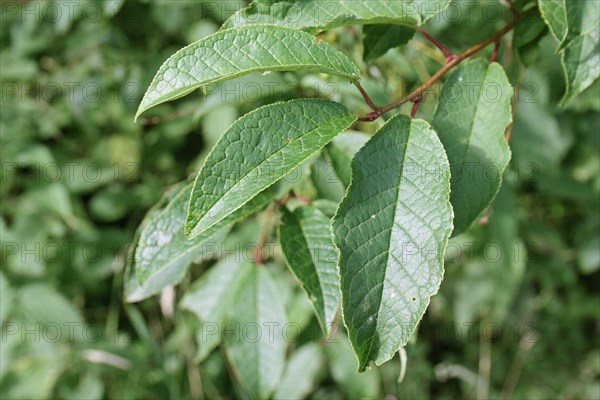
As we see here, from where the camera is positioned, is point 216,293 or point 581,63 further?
point 216,293

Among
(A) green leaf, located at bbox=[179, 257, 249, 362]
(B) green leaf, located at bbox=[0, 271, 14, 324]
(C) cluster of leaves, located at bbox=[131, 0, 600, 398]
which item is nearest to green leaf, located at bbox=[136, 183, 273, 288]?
(C) cluster of leaves, located at bbox=[131, 0, 600, 398]

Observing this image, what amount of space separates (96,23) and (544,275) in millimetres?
2117

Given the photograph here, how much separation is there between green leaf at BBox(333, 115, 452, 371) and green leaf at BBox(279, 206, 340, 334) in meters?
0.18

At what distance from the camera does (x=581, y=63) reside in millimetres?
945

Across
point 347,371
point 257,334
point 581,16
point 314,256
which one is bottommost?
point 347,371

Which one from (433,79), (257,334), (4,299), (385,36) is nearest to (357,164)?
(433,79)

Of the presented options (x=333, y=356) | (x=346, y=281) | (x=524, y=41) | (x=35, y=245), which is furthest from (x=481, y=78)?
(x=35, y=245)

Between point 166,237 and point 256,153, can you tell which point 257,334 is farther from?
point 256,153

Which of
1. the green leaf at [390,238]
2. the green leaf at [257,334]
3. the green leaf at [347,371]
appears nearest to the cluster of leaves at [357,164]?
the green leaf at [390,238]

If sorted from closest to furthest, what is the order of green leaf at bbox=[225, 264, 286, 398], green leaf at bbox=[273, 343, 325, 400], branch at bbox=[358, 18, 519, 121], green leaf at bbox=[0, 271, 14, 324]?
branch at bbox=[358, 18, 519, 121] < green leaf at bbox=[225, 264, 286, 398] < green leaf at bbox=[273, 343, 325, 400] < green leaf at bbox=[0, 271, 14, 324]

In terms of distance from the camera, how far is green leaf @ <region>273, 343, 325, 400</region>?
1.82m

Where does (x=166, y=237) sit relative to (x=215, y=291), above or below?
above

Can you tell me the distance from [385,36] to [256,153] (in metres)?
0.42

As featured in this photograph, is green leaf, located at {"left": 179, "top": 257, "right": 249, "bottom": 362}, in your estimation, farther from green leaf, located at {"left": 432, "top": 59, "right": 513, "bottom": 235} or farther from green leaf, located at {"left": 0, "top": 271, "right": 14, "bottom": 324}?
green leaf, located at {"left": 0, "top": 271, "right": 14, "bottom": 324}
